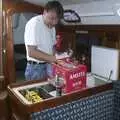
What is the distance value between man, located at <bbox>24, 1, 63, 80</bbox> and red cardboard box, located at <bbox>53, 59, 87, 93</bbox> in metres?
0.23

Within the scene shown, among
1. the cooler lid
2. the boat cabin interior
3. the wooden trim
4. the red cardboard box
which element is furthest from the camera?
the cooler lid

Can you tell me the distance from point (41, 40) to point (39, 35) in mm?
50

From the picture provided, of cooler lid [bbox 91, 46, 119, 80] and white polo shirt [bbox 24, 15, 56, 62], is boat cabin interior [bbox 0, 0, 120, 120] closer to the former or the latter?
cooler lid [bbox 91, 46, 119, 80]

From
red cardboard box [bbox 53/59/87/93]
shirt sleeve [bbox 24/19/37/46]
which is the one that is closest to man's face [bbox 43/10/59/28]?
shirt sleeve [bbox 24/19/37/46]

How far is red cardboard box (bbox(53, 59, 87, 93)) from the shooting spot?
1.60 metres

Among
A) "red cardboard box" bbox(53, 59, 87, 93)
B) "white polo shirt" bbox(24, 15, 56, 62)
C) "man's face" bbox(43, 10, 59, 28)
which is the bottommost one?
"red cardboard box" bbox(53, 59, 87, 93)

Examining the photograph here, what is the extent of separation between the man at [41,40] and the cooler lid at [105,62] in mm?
417

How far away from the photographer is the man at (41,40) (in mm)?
1890

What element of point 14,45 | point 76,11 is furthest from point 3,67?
point 76,11

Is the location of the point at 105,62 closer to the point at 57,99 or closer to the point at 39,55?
the point at 39,55

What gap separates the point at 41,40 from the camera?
78.4 inches

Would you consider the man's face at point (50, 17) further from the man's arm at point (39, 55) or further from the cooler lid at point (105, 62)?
the cooler lid at point (105, 62)

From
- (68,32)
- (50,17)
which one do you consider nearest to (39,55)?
(50,17)

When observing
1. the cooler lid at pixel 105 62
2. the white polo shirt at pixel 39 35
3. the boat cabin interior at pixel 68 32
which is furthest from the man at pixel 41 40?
the cooler lid at pixel 105 62
